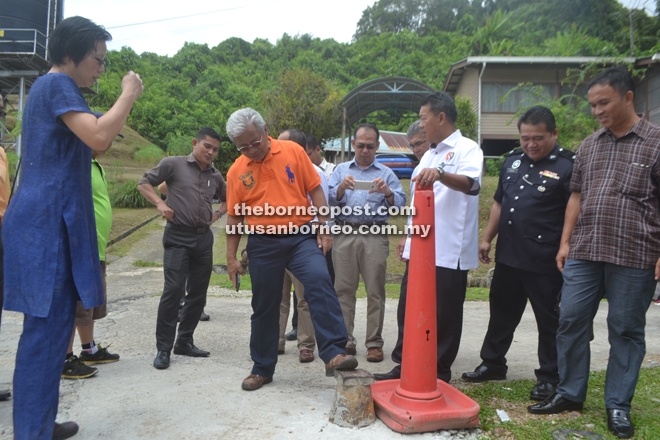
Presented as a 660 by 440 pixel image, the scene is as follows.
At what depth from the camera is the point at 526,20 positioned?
4184 centimetres

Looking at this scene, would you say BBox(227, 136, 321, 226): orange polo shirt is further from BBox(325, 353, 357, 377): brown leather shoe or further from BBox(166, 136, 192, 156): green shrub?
BBox(166, 136, 192, 156): green shrub

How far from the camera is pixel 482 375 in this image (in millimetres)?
3697

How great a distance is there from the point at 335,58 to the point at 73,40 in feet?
152

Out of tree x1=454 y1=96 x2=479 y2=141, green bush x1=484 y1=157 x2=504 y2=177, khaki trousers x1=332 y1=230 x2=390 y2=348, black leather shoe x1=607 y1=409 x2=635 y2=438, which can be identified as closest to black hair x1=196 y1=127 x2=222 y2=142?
khaki trousers x1=332 y1=230 x2=390 y2=348

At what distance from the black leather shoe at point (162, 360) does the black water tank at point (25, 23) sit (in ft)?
47.1

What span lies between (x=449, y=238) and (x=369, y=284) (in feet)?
4.20

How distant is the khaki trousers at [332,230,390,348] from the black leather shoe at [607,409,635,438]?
202cm

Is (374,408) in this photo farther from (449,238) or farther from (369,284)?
(369,284)

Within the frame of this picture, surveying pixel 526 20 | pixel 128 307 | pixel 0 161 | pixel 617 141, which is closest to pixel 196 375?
pixel 0 161

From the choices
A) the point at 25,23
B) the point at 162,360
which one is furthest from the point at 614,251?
the point at 25,23

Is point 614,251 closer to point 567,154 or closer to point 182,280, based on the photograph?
point 567,154

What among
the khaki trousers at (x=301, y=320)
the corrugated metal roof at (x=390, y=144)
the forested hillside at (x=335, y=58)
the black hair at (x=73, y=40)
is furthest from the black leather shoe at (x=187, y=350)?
the corrugated metal roof at (x=390, y=144)

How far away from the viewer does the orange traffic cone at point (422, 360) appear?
275cm

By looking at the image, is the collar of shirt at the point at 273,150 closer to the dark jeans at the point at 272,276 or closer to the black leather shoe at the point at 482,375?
the dark jeans at the point at 272,276
